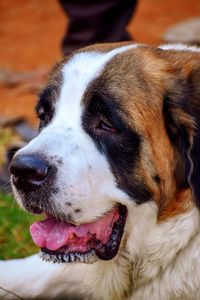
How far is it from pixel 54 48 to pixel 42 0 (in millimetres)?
1989

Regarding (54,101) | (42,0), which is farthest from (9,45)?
(54,101)

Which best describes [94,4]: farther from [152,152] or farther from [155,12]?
[155,12]

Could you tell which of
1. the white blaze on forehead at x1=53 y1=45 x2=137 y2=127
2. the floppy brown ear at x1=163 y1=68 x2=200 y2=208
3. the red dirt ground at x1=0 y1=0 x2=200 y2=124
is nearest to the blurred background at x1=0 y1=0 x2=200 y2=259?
the red dirt ground at x1=0 y1=0 x2=200 y2=124

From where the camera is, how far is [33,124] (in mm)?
6914

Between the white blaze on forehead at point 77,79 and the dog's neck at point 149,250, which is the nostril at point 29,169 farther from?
the dog's neck at point 149,250

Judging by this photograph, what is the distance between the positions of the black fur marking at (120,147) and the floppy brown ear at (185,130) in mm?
150

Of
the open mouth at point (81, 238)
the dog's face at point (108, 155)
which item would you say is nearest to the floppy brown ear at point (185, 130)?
the dog's face at point (108, 155)

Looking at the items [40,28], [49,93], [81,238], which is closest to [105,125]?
[49,93]

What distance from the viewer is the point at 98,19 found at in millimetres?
6469

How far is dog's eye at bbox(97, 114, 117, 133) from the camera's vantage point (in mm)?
3539

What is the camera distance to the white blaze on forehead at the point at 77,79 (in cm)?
360

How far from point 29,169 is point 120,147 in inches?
14.7

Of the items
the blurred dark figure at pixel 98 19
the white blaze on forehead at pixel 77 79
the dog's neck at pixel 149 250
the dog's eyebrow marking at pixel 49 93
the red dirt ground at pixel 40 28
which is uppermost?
the white blaze on forehead at pixel 77 79

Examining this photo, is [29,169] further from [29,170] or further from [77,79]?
[77,79]
